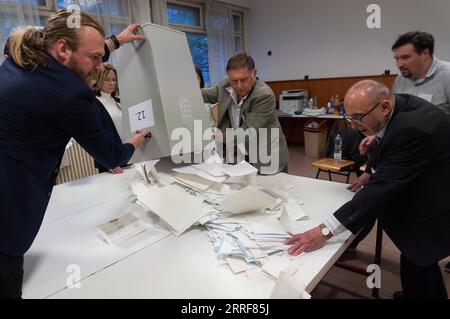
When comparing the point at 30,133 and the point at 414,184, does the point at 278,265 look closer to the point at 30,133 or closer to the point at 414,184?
the point at 414,184

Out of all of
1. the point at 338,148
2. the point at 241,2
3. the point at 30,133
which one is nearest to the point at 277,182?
the point at 30,133

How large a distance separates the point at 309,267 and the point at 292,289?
0.16 m

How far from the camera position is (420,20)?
454 centimetres

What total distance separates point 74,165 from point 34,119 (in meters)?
2.47

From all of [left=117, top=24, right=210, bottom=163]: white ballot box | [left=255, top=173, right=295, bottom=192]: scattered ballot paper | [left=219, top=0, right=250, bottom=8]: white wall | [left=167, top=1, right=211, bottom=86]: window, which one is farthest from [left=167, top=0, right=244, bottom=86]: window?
[left=255, top=173, right=295, bottom=192]: scattered ballot paper

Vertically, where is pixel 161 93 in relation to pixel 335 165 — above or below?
above

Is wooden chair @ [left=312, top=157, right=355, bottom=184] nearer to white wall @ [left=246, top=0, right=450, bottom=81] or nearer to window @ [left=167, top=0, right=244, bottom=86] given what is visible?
white wall @ [left=246, top=0, right=450, bottom=81]

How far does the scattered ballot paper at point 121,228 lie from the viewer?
3.88ft

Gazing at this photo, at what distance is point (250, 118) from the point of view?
6.20ft
